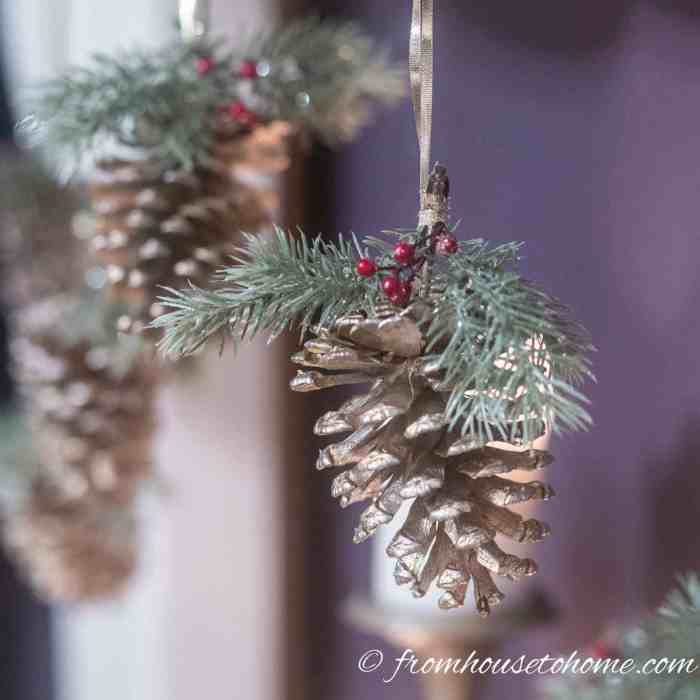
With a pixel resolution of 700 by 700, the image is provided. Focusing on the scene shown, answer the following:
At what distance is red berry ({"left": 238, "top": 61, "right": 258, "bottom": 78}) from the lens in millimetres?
601

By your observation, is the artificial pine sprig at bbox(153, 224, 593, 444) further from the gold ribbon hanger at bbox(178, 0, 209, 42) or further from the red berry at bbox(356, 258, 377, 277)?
the gold ribbon hanger at bbox(178, 0, 209, 42)

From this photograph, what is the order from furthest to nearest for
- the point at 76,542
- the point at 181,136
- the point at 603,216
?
1. the point at 76,542
2. the point at 603,216
3. the point at 181,136

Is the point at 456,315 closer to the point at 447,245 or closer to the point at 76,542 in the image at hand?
the point at 447,245

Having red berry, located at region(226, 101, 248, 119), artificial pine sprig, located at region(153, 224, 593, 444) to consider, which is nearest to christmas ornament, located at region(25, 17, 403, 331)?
red berry, located at region(226, 101, 248, 119)

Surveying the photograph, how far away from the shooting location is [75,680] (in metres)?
1.07

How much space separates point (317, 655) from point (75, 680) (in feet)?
1.08

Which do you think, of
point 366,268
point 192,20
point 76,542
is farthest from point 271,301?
point 76,542

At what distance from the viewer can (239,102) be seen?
0.60 metres

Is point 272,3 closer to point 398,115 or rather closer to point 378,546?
point 398,115

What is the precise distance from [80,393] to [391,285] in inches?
18.4

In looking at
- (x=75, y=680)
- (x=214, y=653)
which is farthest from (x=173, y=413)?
(x=75, y=680)

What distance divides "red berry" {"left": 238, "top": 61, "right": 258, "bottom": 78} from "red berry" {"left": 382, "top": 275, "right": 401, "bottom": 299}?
0.29 meters

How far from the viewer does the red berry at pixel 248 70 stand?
0.60 meters

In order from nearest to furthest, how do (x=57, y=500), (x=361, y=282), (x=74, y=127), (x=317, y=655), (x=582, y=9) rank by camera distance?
(x=361, y=282)
(x=74, y=127)
(x=582, y=9)
(x=57, y=500)
(x=317, y=655)
